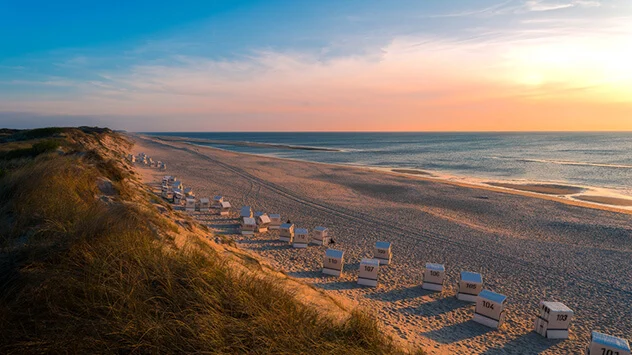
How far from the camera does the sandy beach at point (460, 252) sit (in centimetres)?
791

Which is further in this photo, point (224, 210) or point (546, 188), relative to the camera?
point (546, 188)

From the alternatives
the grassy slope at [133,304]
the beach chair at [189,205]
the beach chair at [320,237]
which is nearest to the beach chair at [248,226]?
the beach chair at [320,237]

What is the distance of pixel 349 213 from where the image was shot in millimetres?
18672

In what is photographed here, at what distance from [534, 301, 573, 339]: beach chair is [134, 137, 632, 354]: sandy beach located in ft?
0.55

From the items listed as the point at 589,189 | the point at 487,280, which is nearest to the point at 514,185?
the point at 589,189

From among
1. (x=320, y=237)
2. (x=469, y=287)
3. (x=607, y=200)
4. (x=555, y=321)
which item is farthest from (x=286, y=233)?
(x=607, y=200)

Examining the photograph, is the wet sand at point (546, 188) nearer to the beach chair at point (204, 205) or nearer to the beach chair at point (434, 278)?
the beach chair at point (434, 278)

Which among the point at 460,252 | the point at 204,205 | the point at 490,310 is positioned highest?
the point at 204,205

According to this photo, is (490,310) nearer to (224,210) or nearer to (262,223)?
(262,223)

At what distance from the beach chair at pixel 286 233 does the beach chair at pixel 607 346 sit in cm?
911

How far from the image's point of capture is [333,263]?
1029cm

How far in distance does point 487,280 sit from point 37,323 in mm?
10907

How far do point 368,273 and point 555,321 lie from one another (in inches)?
169

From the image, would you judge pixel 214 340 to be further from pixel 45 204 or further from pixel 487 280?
pixel 487 280
